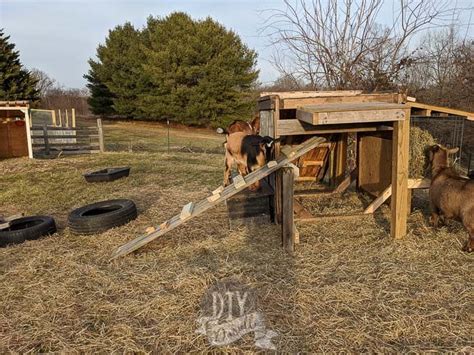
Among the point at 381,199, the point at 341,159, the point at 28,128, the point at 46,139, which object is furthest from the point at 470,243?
the point at 46,139

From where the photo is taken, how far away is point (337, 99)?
5.04 metres

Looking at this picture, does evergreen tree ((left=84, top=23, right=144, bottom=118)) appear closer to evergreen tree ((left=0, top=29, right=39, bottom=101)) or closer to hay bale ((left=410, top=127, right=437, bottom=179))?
evergreen tree ((left=0, top=29, right=39, bottom=101))

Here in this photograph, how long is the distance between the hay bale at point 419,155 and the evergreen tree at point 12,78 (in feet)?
104

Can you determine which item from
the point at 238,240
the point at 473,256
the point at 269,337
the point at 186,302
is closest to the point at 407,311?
the point at 269,337

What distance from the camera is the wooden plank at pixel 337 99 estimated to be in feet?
16.3

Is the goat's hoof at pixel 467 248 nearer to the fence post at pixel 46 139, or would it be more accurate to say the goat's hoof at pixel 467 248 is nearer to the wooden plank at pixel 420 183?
the wooden plank at pixel 420 183

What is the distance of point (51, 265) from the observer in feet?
14.1

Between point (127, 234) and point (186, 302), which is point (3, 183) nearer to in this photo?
point (127, 234)

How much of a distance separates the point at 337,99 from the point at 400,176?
52.7 inches

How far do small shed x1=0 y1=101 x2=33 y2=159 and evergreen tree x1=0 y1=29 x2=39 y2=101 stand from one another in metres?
18.6

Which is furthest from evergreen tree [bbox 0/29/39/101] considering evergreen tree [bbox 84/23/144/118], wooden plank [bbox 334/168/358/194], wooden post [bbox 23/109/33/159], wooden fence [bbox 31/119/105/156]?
wooden plank [bbox 334/168/358/194]

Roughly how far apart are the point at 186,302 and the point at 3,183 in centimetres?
832

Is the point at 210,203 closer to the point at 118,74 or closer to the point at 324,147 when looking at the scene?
the point at 324,147

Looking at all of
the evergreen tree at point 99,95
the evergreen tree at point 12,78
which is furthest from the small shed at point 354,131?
the evergreen tree at point 99,95
